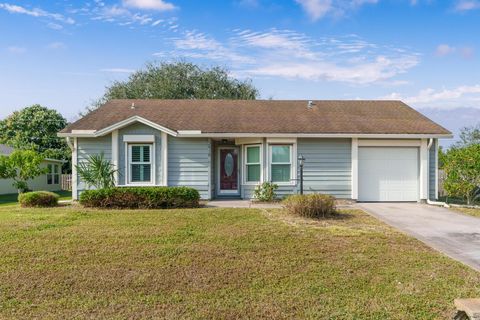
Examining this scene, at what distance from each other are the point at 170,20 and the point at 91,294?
13372 millimetres

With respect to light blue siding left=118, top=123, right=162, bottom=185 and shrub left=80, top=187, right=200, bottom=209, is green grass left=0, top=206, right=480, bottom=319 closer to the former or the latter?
shrub left=80, top=187, right=200, bottom=209

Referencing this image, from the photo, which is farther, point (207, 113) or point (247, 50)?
point (247, 50)

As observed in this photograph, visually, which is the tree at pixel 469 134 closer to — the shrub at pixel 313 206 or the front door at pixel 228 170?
the front door at pixel 228 170

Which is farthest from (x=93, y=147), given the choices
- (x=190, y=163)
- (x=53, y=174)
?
(x=53, y=174)

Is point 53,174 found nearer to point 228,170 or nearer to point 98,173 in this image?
point 98,173

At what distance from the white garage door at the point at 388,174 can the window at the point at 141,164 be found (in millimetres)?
7875

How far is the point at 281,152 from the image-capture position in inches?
559

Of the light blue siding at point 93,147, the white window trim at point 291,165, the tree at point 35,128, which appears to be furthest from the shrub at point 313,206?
the tree at point 35,128

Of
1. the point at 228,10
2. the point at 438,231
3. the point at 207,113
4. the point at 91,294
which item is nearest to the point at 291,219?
the point at 438,231

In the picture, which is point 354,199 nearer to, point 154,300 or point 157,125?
point 157,125

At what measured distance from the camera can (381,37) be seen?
17.5m

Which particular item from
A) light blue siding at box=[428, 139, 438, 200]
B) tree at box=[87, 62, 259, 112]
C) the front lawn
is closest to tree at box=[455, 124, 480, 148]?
tree at box=[87, 62, 259, 112]

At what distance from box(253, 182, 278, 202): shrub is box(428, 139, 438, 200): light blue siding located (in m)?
5.79

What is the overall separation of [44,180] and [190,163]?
700 inches
